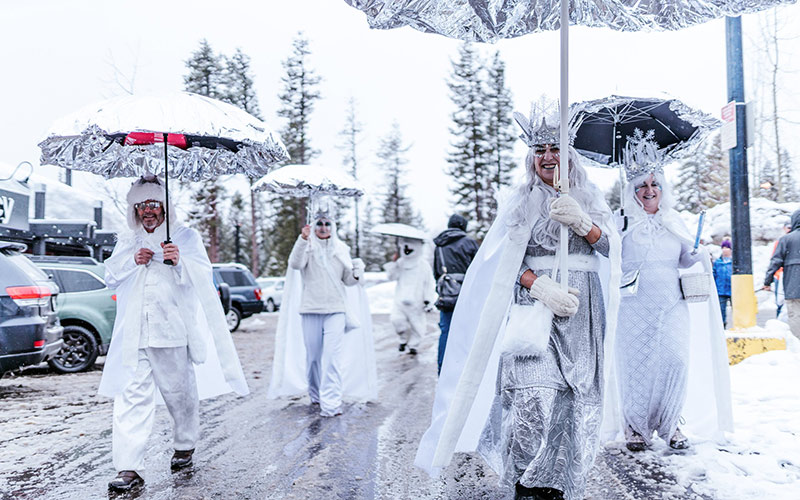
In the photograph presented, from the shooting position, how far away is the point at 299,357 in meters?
8.29

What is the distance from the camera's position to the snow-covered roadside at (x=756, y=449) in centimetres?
441

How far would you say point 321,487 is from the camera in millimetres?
4621

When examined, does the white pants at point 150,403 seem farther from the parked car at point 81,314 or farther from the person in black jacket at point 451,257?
the parked car at point 81,314

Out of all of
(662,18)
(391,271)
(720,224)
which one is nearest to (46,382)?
(391,271)

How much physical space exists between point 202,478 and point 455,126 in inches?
1833

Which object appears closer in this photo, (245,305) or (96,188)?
(245,305)

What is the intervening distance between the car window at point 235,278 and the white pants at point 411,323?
9869 millimetres

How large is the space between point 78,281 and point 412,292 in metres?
5.74

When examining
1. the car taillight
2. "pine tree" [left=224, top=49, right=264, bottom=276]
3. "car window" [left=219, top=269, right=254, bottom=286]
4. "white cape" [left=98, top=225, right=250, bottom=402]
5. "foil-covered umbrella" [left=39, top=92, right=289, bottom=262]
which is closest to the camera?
"foil-covered umbrella" [left=39, top=92, right=289, bottom=262]

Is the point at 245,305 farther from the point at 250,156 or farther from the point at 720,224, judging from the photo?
the point at 720,224

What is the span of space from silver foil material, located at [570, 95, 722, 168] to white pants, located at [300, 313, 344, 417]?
329 centimetres

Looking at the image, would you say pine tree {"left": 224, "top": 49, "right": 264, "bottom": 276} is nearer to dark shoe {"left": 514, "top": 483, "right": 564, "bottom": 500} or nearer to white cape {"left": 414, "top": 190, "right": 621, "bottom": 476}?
white cape {"left": 414, "top": 190, "right": 621, "bottom": 476}

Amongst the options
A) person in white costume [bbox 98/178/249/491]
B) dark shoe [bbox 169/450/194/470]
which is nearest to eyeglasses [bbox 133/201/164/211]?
person in white costume [bbox 98/178/249/491]

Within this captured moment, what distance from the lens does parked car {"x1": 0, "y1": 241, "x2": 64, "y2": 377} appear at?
26.3ft
